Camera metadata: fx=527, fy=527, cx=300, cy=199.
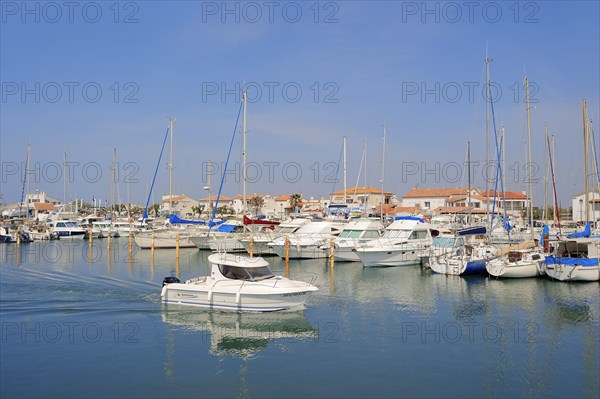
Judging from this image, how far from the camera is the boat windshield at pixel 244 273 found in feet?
75.0

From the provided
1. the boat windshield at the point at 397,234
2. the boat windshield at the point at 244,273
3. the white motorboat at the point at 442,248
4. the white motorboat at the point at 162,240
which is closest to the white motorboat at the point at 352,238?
the boat windshield at the point at 397,234

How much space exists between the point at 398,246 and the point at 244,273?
18689 mm

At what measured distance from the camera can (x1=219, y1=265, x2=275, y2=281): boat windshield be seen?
2287cm

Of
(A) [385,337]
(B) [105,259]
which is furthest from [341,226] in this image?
(A) [385,337]

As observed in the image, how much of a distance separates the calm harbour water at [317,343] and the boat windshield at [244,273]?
162cm

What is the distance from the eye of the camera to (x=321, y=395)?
14039 millimetres

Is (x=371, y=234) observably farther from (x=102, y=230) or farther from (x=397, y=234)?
(x=102, y=230)

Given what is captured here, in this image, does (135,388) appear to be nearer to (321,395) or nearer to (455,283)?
(321,395)

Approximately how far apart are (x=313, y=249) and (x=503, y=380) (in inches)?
1144

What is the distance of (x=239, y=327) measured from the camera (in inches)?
825

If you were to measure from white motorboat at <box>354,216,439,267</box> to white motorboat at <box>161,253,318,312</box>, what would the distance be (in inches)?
627

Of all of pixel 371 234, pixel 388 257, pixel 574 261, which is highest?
pixel 371 234

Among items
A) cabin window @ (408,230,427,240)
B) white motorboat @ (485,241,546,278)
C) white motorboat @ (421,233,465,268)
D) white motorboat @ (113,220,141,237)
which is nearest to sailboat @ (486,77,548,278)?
white motorboat @ (485,241,546,278)

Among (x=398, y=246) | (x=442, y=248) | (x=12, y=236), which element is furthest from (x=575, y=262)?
(x=12, y=236)
